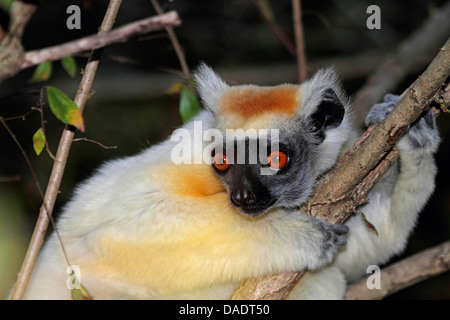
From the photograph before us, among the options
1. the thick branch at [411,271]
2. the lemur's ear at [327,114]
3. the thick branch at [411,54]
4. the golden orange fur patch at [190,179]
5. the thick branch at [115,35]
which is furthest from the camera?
the thick branch at [411,54]

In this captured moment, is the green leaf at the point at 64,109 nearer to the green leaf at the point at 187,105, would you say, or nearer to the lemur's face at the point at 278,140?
the lemur's face at the point at 278,140

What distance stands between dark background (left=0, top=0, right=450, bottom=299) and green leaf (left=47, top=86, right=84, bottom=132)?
411 centimetres

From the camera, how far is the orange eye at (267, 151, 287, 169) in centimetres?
321

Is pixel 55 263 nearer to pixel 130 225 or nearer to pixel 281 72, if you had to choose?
pixel 130 225

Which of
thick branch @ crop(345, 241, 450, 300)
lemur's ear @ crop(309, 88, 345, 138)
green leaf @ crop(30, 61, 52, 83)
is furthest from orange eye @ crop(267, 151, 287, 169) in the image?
thick branch @ crop(345, 241, 450, 300)

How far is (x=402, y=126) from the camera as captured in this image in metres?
2.74

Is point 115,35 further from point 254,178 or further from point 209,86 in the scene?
point 209,86

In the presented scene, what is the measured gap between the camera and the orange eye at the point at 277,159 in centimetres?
321

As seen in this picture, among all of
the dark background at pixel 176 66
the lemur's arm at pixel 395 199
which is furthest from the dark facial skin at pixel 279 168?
the dark background at pixel 176 66

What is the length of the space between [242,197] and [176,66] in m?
4.76

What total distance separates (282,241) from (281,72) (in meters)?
4.13

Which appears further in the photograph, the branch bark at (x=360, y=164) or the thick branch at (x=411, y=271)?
the thick branch at (x=411, y=271)

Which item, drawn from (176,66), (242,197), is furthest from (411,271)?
(176,66)

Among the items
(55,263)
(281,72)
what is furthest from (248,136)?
(281,72)
